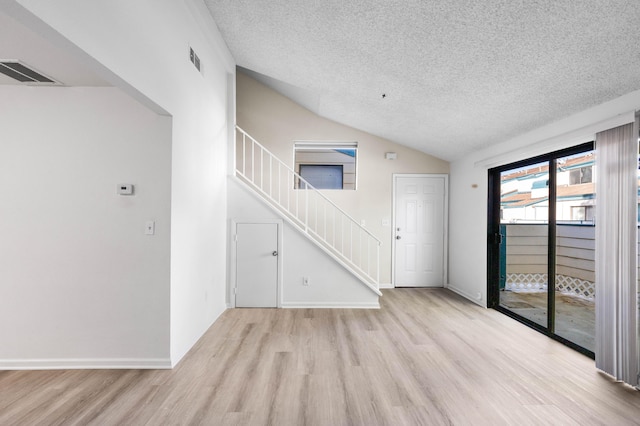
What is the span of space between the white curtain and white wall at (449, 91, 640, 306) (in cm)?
19

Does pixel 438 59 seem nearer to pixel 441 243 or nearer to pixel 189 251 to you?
pixel 189 251

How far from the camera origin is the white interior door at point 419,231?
545 centimetres

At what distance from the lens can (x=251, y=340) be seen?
311 cm

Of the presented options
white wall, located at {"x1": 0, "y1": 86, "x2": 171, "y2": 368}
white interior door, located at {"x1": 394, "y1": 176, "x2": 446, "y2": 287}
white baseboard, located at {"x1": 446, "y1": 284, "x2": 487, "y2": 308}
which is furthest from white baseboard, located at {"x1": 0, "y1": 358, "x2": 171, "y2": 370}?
white baseboard, located at {"x1": 446, "y1": 284, "x2": 487, "y2": 308}

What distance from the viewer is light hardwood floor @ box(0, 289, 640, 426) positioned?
6.32ft

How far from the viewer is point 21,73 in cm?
223

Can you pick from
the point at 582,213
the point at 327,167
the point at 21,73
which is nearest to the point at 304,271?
the point at 327,167

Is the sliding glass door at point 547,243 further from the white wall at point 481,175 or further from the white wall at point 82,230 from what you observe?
the white wall at point 82,230

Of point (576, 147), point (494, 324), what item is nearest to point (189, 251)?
point (494, 324)

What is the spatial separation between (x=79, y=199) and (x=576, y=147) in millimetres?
5057

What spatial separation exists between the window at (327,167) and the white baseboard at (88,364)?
390cm

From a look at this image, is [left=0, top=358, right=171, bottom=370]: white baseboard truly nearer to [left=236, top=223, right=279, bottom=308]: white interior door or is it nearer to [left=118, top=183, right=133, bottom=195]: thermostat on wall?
[left=118, top=183, right=133, bottom=195]: thermostat on wall

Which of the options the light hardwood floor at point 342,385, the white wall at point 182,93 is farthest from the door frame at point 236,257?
the light hardwood floor at point 342,385

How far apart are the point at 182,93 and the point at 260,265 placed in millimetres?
2529
